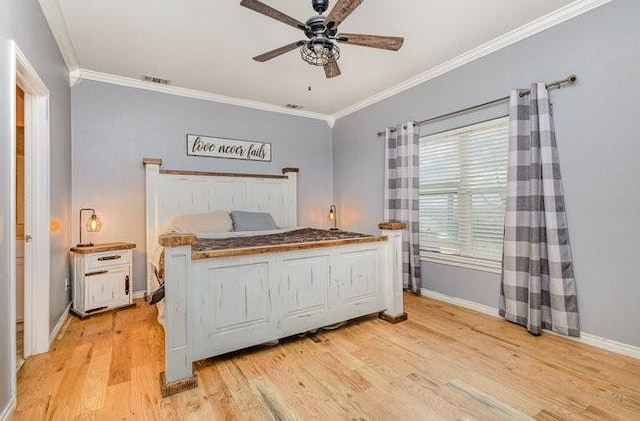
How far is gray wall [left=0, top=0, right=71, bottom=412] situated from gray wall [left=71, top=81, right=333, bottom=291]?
0.19 m

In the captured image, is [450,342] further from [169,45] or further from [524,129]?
[169,45]

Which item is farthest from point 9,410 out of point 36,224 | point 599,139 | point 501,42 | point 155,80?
point 501,42

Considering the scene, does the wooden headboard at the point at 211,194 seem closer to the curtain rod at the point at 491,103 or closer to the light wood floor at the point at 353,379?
the light wood floor at the point at 353,379

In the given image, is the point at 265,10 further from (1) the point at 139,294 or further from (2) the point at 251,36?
(1) the point at 139,294

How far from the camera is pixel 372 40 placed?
2090 millimetres

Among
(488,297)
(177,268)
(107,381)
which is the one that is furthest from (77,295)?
(488,297)

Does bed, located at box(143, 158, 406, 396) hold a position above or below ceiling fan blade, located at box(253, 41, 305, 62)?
below

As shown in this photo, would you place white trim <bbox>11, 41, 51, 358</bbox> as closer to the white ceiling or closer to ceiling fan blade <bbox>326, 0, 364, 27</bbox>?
the white ceiling

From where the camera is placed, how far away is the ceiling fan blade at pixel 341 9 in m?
1.71

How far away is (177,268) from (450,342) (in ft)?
6.67

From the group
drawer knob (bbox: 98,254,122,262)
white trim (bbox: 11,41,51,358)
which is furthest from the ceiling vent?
drawer knob (bbox: 98,254,122,262)

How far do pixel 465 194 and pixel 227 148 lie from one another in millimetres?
3016

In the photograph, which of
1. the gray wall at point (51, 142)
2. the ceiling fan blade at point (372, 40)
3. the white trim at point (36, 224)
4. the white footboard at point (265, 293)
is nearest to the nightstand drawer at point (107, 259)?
the gray wall at point (51, 142)

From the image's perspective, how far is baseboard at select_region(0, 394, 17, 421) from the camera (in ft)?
4.78
